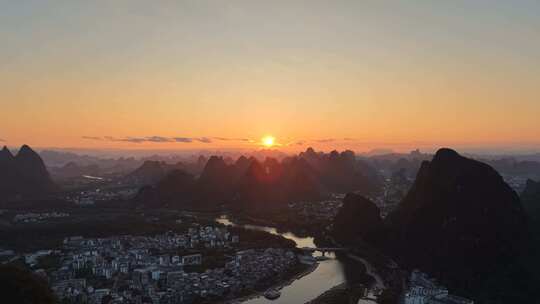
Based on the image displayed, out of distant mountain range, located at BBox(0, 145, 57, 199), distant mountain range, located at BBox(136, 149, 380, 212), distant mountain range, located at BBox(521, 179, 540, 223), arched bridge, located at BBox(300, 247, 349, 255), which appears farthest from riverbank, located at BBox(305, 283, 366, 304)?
distant mountain range, located at BBox(0, 145, 57, 199)

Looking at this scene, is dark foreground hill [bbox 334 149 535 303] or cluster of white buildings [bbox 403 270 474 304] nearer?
cluster of white buildings [bbox 403 270 474 304]

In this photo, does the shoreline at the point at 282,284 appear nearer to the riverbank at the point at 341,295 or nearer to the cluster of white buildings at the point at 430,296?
the riverbank at the point at 341,295

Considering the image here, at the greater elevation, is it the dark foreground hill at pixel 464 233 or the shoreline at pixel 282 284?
the dark foreground hill at pixel 464 233

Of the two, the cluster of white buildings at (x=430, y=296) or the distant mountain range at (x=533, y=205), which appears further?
the distant mountain range at (x=533, y=205)

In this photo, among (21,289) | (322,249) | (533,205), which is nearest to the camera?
(21,289)

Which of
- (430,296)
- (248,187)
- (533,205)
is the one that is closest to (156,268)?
(430,296)

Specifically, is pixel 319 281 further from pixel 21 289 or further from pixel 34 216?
pixel 34 216

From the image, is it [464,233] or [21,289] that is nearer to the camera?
[21,289]

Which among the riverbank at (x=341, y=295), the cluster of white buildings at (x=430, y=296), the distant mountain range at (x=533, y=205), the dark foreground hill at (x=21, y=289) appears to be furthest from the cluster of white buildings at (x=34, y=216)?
the distant mountain range at (x=533, y=205)

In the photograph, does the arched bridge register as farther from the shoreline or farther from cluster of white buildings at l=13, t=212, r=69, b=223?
cluster of white buildings at l=13, t=212, r=69, b=223

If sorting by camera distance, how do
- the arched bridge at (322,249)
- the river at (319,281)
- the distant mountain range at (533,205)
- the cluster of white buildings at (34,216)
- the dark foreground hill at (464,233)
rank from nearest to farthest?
the river at (319,281) < the dark foreground hill at (464,233) < the distant mountain range at (533,205) < the arched bridge at (322,249) < the cluster of white buildings at (34,216)
